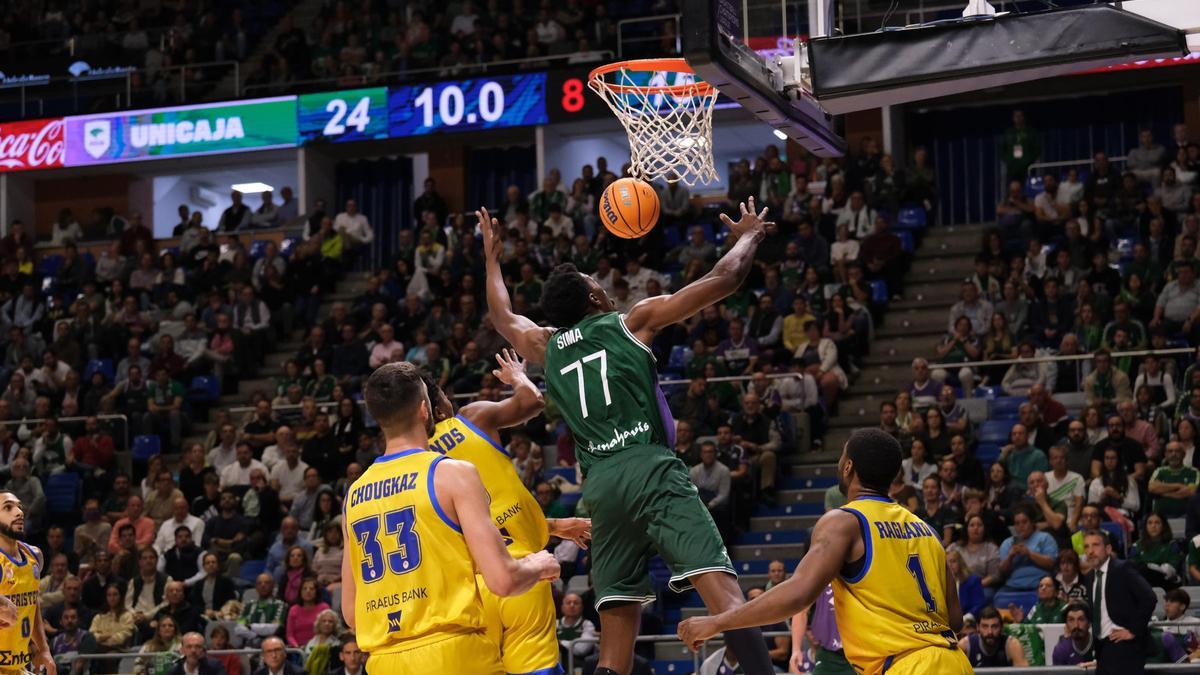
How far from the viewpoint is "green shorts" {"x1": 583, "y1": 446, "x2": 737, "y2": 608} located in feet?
22.1

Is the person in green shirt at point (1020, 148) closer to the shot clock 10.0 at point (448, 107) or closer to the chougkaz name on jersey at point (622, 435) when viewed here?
the shot clock 10.0 at point (448, 107)

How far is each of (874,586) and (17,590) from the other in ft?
22.1

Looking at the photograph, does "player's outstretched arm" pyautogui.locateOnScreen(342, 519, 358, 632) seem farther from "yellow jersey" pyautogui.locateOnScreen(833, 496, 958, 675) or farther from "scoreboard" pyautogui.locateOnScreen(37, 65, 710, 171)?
"scoreboard" pyautogui.locateOnScreen(37, 65, 710, 171)

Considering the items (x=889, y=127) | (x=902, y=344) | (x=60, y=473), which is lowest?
(x=60, y=473)

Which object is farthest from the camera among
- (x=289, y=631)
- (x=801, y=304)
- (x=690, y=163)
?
(x=801, y=304)

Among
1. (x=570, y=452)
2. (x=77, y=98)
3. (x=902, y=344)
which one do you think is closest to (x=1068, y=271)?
(x=902, y=344)

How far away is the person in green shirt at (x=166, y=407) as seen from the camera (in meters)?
21.2

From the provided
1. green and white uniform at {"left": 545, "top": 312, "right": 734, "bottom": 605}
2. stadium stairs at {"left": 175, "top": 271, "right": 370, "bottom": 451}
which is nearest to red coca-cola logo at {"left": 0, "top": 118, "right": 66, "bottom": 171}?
stadium stairs at {"left": 175, "top": 271, "right": 370, "bottom": 451}

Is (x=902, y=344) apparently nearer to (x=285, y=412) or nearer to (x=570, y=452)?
(x=570, y=452)

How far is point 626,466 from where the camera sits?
6.87 metres

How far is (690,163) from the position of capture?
10469 mm

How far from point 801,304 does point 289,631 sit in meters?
7.10

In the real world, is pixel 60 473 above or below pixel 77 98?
below

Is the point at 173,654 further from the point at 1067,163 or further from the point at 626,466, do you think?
the point at 1067,163
